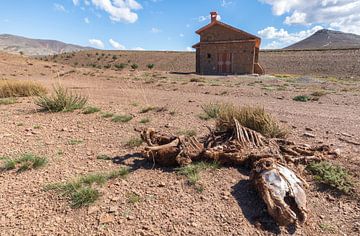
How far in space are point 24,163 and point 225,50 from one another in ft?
84.6

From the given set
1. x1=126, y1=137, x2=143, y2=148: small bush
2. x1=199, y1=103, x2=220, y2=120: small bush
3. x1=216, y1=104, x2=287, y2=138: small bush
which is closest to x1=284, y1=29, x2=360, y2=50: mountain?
x1=199, y1=103, x2=220, y2=120: small bush

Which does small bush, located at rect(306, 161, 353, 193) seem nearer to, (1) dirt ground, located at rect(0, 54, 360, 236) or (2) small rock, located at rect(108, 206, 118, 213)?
(1) dirt ground, located at rect(0, 54, 360, 236)

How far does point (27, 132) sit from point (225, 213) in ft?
13.7

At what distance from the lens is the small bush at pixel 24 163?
3391 millimetres

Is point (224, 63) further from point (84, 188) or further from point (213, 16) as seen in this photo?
point (84, 188)

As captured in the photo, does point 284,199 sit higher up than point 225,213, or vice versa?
point 284,199

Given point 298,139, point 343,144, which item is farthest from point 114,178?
point 343,144

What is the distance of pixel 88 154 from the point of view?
13.0 feet

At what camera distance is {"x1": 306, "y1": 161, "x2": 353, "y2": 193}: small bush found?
3087mm

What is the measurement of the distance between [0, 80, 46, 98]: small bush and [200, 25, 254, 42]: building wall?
2159 centimetres

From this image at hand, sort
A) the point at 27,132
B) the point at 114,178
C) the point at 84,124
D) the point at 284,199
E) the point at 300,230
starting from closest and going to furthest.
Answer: the point at 300,230 → the point at 284,199 → the point at 114,178 → the point at 27,132 → the point at 84,124

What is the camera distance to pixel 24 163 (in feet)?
A: 11.3

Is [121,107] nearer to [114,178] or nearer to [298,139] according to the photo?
[114,178]

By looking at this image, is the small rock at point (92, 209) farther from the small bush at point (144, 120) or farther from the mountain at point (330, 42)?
the mountain at point (330, 42)
